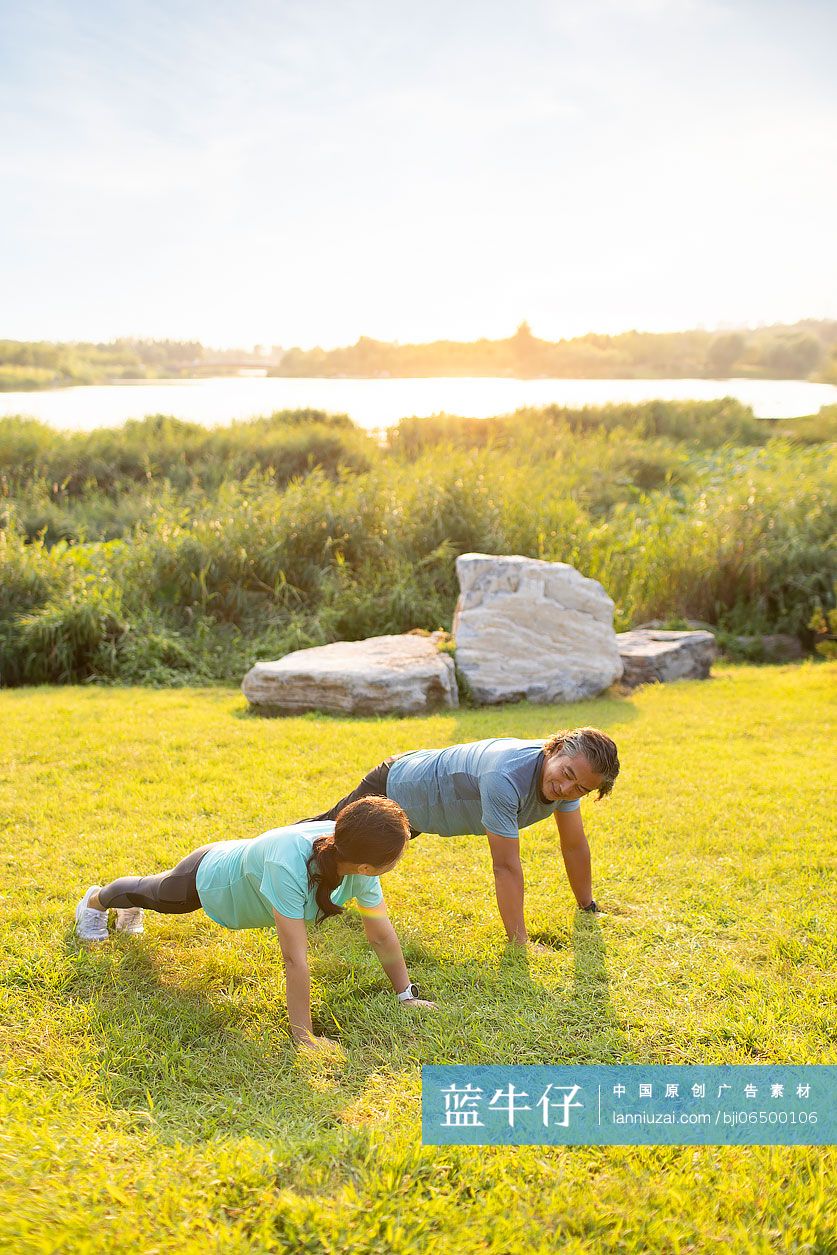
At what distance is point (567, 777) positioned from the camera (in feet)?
10.2

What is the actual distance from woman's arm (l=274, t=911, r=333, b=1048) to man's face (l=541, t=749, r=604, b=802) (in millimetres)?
960

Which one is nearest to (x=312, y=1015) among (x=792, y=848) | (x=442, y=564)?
(x=792, y=848)

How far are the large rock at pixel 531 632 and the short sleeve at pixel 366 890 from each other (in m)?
4.10

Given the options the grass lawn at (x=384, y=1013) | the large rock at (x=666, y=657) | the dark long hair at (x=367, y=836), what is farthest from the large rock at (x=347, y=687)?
the dark long hair at (x=367, y=836)

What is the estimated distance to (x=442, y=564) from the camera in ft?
29.6

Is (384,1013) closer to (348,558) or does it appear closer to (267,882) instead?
(267,882)

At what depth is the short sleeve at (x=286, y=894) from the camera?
2771 millimetres

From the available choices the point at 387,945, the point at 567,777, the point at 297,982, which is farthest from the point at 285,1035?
the point at 567,777

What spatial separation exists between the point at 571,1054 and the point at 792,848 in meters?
1.94

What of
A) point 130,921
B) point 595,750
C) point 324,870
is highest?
point 595,750

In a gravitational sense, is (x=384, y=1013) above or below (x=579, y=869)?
below

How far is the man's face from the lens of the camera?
308 centimetres

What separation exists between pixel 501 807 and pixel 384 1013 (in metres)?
0.78

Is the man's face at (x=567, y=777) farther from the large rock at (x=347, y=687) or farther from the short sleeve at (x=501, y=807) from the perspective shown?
the large rock at (x=347, y=687)
